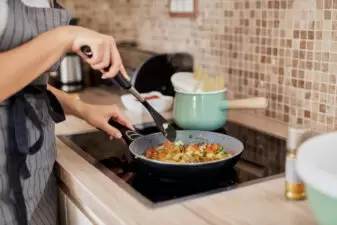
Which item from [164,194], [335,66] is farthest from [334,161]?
[335,66]

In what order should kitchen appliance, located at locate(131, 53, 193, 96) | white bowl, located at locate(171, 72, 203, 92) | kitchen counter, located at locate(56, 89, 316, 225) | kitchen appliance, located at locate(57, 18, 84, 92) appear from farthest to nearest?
1. kitchen appliance, located at locate(57, 18, 84, 92)
2. kitchen appliance, located at locate(131, 53, 193, 96)
3. white bowl, located at locate(171, 72, 203, 92)
4. kitchen counter, located at locate(56, 89, 316, 225)

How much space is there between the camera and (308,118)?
1237 millimetres

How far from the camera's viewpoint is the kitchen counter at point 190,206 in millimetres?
754

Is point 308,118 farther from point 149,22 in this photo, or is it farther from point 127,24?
point 127,24

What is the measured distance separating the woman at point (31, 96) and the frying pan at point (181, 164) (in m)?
0.19

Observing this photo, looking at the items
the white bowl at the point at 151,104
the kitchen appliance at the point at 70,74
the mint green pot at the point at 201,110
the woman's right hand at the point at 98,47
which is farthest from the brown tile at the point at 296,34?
the kitchen appliance at the point at 70,74

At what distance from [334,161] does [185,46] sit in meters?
1.16

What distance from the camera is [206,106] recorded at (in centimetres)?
122

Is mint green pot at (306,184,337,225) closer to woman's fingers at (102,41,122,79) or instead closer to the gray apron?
woman's fingers at (102,41,122,79)

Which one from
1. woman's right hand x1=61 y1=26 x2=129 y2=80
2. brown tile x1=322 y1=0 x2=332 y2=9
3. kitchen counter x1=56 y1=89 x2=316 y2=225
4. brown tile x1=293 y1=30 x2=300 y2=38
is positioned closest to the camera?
kitchen counter x1=56 y1=89 x2=316 y2=225

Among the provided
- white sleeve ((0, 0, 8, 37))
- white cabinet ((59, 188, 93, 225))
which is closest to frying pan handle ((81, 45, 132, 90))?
white sleeve ((0, 0, 8, 37))

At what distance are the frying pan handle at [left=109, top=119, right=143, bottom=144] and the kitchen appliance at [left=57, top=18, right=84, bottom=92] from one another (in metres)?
0.75

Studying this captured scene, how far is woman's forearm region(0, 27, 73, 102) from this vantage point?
804 mm

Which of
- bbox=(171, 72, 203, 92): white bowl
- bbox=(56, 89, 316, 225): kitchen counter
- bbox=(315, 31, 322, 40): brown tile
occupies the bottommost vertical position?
bbox=(56, 89, 316, 225): kitchen counter
